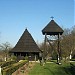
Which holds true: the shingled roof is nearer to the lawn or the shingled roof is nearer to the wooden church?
the wooden church

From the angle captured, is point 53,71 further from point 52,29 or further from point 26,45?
point 26,45

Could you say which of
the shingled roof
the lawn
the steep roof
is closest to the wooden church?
the shingled roof

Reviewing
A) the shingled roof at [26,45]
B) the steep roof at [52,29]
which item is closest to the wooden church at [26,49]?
the shingled roof at [26,45]

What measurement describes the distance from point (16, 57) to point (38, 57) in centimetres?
493

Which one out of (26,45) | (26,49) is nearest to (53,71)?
(26,49)

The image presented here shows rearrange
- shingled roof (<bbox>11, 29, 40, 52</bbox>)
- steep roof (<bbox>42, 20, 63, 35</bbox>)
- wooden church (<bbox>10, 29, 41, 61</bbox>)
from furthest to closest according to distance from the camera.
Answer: shingled roof (<bbox>11, 29, 40, 52</bbox>), wooden church (<bbox>10, 29, 41, 61</bbox>), steep roof (<bbox>42, 20, 63, 35</bbox>)

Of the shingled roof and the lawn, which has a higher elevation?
the shingled roof

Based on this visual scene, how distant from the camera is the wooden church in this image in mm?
46094

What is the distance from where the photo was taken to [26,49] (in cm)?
4612

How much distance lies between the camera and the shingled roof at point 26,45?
4633cm

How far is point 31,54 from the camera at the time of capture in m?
46.6

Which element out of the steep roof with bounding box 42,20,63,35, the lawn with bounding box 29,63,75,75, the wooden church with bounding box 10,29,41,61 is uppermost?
the steep roof with bounding box 42,20,63,35

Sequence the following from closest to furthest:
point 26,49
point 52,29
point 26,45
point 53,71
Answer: point 53,71, point 52,29, point 26,49, point 26,45

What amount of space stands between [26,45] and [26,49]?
3.94ft
